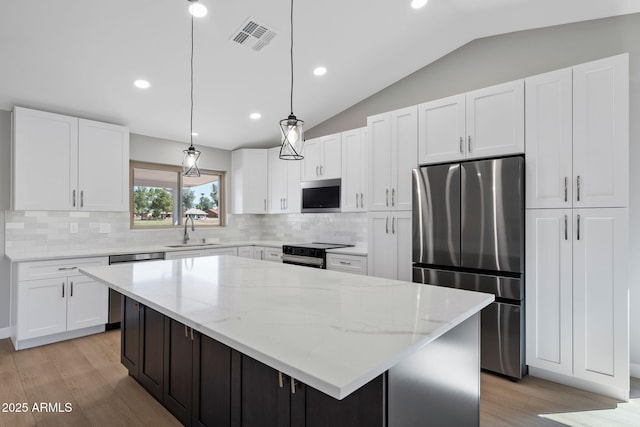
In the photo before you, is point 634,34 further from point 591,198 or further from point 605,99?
point 591,198

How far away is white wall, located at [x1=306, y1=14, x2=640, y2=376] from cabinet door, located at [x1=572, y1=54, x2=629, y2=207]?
2.17ft

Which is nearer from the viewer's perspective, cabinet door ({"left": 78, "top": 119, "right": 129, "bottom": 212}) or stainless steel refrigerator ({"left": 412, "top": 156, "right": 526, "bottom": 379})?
stainless steel refrigerator ({"left": 412, "top": 156, "right": 526, "bottom": 379})

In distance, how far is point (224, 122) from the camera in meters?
4.52

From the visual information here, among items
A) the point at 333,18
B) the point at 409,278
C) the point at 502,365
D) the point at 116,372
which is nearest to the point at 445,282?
the point at 409,278

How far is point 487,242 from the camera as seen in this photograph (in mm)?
2707

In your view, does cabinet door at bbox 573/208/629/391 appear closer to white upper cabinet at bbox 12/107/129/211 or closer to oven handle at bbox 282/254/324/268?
oven handle at bbox 282/254/324/268

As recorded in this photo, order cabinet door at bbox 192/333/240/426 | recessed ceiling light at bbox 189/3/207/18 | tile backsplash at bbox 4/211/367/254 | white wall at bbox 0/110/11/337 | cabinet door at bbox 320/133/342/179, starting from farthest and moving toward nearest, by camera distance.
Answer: cabinet door at bbox 320/133/342/179 < tile backsplash at bbox 4/211/367/254 < white wall at bbox 0/110/11/337 < recessed ceiling light at bbox 189/3/207/18 < cabinet door at bbox 192/333/240/426

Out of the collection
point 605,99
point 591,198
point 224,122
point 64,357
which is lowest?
point 64,357

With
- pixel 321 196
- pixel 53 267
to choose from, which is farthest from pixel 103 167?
pixel 321 196

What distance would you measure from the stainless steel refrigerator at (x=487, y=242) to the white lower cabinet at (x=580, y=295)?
0.39 ft

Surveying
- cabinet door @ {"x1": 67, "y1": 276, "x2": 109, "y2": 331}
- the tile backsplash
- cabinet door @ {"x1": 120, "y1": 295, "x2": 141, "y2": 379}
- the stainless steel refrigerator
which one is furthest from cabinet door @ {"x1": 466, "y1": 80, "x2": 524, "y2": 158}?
cabinet door @ {"x1": 67, "y1": 276, "x2": 109, "y2": 331}

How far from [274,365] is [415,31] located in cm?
339

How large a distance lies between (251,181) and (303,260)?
170cm

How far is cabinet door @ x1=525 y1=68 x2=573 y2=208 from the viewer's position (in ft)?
8.14
